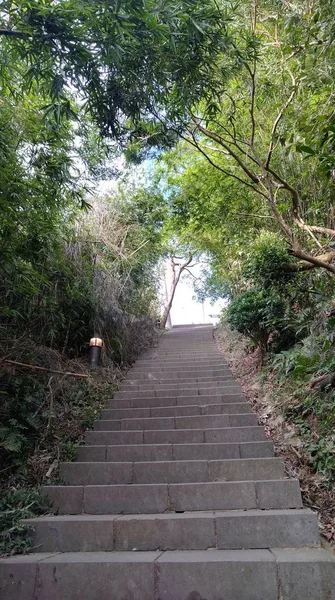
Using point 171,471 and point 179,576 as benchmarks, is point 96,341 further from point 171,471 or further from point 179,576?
point 179,576

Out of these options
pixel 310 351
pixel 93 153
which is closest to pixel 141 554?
pixel 310 351

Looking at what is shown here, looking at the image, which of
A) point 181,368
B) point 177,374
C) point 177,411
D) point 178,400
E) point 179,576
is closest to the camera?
point 179,576

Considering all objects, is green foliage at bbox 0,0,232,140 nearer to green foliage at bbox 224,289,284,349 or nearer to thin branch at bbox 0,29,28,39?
thin branch at bbox 0,29,28,39

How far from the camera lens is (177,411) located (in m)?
4.84

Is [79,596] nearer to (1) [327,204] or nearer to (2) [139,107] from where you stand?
(2) [139,107]

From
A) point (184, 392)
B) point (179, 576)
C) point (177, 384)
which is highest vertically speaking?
point (177, 384)

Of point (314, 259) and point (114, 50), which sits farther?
point (314, 259)

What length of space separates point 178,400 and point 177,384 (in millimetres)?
922

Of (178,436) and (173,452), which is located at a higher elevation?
(178,436)

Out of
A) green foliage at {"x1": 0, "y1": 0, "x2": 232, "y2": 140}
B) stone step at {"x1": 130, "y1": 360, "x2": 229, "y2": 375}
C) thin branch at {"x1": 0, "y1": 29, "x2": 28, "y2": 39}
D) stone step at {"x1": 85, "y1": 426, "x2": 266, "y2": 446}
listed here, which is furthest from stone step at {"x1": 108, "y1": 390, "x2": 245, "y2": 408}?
thin branch at {"x1": 0, "y1": 29, "x2": 28, "y2": 39}

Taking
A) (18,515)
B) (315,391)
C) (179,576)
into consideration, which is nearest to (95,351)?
(18,515)

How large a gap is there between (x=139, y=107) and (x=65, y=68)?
2.89 ft

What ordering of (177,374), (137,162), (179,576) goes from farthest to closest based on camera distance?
1. (177,374)
2. (137,162)
3. (179,576)

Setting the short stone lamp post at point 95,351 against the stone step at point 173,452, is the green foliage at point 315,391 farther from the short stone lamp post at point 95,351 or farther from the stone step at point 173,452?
the short stone lamp post at point 95,351
